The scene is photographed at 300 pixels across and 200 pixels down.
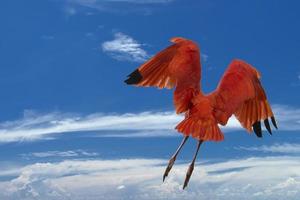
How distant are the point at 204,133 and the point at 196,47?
2166 mm

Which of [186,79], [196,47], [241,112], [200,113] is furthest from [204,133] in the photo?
[241,112]

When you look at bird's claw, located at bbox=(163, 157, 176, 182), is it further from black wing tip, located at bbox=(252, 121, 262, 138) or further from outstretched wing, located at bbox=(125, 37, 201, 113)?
black wing tip, located at bbox=(252, 121, 262, 138)

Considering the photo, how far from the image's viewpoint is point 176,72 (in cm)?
880

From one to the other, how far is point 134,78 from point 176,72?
914 mm

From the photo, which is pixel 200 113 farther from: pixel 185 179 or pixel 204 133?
pixel 185 179

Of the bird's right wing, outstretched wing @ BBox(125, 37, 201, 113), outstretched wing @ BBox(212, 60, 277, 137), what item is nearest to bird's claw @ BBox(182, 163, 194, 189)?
outstretched wing @ BBox(125, 37, 201, 113)

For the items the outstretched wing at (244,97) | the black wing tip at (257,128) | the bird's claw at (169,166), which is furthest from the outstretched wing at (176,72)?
the black wing tip at (257,128)

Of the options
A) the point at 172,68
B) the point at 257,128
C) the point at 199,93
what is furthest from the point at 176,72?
the point at 257,128

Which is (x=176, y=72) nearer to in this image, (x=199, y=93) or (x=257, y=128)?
(x=199, y=93)

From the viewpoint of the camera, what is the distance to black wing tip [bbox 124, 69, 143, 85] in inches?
353

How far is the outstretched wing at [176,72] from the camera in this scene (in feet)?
27.3

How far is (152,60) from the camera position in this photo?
9.42 meters

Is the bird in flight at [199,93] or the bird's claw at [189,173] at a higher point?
the bird in flight at [199,93]

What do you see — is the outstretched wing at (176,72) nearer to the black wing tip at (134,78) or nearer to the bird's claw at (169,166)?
the black wing tip at (134,78)
